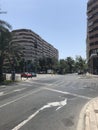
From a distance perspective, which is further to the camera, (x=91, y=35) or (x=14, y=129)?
(x=91, y=35)

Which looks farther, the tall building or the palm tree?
the tall building

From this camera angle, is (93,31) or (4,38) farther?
(93,31)

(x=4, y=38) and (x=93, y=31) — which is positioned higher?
(x=93, y=31)

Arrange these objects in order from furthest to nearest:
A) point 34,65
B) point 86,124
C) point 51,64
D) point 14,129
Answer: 1. point 51,64
2. point 34,65
3. point 86,124
4. point 14,129

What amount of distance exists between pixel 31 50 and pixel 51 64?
18626 mm

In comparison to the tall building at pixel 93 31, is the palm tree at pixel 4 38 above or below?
below

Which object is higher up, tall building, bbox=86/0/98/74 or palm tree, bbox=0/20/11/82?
tall building, bbox=86/0/98/74

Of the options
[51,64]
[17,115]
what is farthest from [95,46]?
[17,115]

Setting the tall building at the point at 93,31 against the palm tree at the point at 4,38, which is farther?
the tall building at the point at 93,31

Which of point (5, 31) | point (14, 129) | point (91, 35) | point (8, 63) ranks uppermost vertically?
point (91, 35)

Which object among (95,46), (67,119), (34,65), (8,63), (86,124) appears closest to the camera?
(86,124)

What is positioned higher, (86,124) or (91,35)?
(91,35)

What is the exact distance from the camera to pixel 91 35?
13500 centimetres

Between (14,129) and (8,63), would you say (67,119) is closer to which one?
(14,129)
